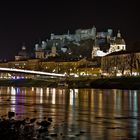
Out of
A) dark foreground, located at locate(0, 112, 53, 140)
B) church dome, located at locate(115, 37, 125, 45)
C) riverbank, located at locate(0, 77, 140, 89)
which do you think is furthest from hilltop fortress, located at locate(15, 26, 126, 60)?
dark foreground, located at locate(0, 112, 53, 140)

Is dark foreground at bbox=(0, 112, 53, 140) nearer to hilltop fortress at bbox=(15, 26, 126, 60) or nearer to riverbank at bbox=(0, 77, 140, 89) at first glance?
riverbank at bbox=(0, 77, 140, 89)

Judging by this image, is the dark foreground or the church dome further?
the church dome

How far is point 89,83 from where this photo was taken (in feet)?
297

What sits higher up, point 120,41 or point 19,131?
point 120,41

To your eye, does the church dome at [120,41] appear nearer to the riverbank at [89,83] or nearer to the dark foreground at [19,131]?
the riverbank at [89,83]

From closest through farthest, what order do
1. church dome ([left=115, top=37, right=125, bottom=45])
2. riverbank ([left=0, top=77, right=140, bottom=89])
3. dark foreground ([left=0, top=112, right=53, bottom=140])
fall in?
1. dark foreground ([left=0, top=112, right=53, bottom=140])
2. riverbank ([left=0, top=77, right=140, bottom=89])
3. church dome ([left=115, top=37, right=125, bottom=45])

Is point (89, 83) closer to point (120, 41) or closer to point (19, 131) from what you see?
point (120, 41)

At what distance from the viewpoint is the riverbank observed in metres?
78.5

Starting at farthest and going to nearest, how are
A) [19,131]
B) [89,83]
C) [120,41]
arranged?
[120,41], [89,83], [19,131]

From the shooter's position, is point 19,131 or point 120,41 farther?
point 120,41

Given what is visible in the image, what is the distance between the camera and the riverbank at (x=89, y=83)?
78456 mm

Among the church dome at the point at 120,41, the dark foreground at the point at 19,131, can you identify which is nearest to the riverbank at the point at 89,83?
the church dome at the point at 120,41

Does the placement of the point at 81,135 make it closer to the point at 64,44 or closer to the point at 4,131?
the point at 4,131

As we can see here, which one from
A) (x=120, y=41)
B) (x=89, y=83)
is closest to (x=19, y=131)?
(x=89, y=83)
